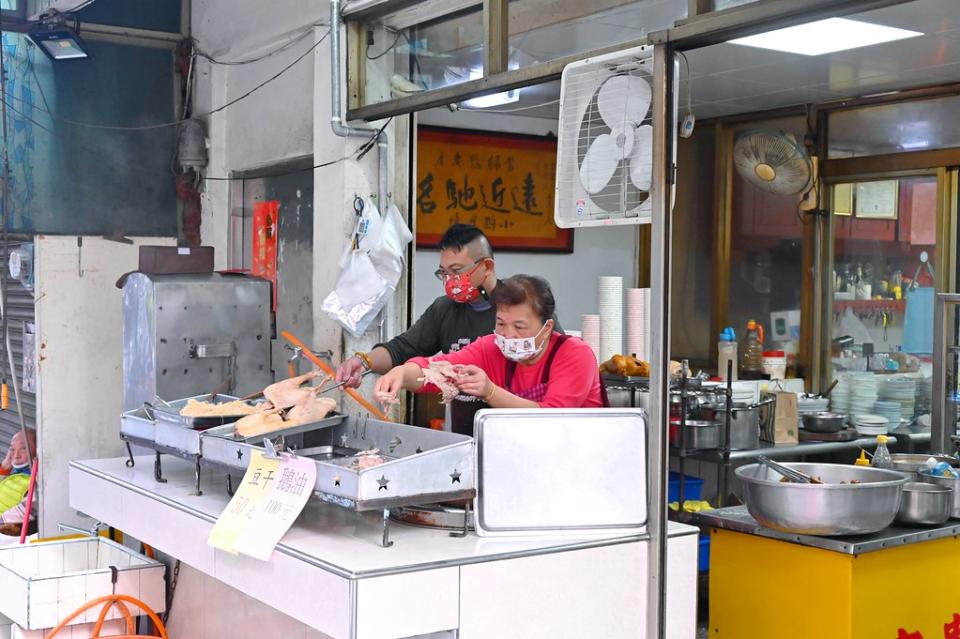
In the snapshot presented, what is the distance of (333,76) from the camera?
205 inches

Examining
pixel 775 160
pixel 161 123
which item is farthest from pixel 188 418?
pixel 161 123

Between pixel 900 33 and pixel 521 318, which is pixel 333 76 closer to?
pixel 521 318

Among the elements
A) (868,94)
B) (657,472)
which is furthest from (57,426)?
(868,94)

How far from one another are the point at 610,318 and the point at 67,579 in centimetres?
420

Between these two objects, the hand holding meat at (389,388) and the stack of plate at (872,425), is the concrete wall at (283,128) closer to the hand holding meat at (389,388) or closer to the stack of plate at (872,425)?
the hand holding meat at (389,388)

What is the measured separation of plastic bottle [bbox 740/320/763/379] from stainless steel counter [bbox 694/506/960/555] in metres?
3.83

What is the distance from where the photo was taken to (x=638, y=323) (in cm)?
717

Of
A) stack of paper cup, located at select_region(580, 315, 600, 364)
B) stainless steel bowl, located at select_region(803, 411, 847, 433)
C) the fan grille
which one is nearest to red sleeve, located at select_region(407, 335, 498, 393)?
the fan grille

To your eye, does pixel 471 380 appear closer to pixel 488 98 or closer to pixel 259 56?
pixel 488 98

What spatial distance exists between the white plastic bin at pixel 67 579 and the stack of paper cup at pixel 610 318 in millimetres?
3698

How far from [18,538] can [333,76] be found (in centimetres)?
292

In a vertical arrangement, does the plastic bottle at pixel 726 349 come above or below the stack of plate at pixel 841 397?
above

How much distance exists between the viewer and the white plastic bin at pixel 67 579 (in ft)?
12.0

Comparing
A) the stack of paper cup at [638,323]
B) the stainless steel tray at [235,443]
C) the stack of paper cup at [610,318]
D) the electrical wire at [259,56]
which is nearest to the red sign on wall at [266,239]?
the electrical wire at [259,56]
